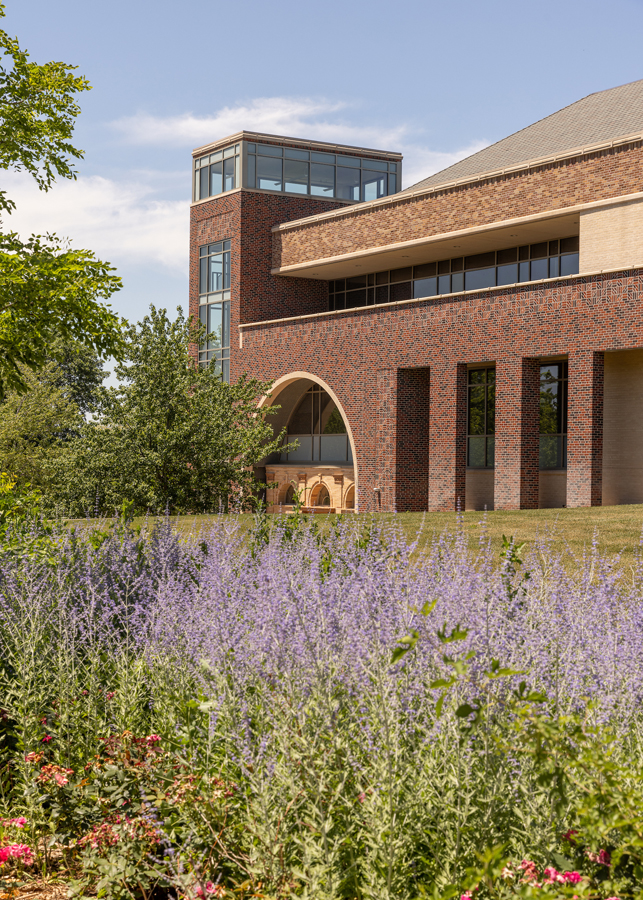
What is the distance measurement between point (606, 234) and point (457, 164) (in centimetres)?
1040

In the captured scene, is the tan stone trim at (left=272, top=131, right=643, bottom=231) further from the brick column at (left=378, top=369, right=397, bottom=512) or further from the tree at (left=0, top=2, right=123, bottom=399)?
the tree at (left=0, top=2, right=123, bottom=399)

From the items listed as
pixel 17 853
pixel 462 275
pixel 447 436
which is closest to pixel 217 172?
pixel 462 275

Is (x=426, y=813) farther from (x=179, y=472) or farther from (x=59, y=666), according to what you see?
(x=179, y=472)

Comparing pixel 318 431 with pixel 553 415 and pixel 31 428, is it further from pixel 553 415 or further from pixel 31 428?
pixel 31 428

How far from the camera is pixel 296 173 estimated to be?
37969 mm

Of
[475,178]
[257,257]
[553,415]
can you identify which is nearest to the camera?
[553,415]

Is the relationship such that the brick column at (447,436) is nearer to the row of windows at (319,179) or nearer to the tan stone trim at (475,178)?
the tan stone trim at (475,178)

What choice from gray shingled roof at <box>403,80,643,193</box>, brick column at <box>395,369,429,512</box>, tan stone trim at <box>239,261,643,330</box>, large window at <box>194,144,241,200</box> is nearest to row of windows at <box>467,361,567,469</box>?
brick column at <box>395,369,429,512</box>

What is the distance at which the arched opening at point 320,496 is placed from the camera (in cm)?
3425

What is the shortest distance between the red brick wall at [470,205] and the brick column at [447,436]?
5403mm

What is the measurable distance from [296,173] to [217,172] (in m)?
3.44

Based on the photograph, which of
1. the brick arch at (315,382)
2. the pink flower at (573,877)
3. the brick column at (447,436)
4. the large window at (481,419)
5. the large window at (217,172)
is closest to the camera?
the pink flower at (573,877)

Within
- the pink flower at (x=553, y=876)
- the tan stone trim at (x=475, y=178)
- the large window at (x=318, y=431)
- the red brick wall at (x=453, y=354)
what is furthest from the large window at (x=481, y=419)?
the pink flower at (x=553, y=876)

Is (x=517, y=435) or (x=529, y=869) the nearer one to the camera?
(x=529, y=869)
